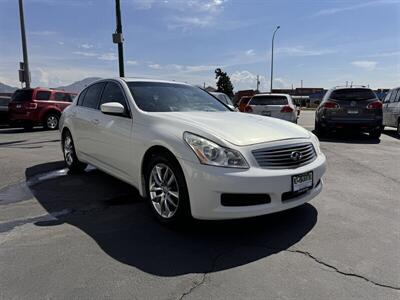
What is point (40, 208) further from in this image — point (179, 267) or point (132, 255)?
point (179, 267)

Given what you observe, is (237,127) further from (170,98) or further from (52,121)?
(52,121)

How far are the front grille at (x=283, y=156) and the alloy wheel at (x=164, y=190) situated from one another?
0.88 m

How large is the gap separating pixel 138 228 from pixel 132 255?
66 cm

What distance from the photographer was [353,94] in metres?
11.6

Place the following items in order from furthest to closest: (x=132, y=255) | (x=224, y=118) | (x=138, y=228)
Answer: (x=224, y=118) < (x=138, y=228) < (x=132, y=255)

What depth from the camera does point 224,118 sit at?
4348 millimetres

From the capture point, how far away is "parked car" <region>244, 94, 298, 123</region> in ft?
39.4

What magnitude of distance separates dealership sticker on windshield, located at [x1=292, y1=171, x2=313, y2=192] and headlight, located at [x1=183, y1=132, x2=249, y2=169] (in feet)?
1.83

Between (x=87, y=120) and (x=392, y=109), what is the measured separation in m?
11.5

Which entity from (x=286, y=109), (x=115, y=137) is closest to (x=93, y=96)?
(x=115, y=137)

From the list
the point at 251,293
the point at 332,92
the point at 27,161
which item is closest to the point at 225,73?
the point at 332,92

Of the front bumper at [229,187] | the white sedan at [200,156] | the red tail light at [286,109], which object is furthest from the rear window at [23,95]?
the front bumper at [229,187]

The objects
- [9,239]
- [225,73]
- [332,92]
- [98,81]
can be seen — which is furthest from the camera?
[225,73]

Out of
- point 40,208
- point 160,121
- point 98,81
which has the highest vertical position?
point 98,81
